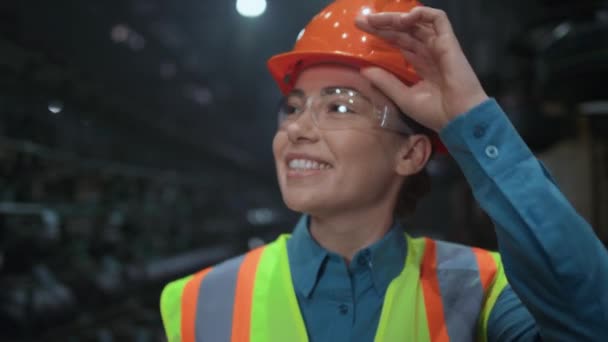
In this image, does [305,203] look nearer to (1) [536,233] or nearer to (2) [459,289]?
(2) [459,289]

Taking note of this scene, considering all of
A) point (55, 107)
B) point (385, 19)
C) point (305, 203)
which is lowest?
point (305, 203)

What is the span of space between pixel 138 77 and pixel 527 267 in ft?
19.9

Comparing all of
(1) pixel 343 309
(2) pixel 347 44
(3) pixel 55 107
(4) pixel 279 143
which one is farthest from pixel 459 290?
(3) pixel 55 107

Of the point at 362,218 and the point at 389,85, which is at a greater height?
the point at 389,85

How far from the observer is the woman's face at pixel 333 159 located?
1.43 m

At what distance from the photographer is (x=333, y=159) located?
1.43 m

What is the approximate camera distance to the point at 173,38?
21.6 ft

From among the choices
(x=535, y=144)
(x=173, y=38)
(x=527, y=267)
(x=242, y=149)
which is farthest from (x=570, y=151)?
(x=242, y=149)

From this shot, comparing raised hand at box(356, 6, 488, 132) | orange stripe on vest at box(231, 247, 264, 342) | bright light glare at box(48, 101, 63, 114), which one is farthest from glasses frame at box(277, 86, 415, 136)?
bright light glare at box(48, 101, 63, 114)

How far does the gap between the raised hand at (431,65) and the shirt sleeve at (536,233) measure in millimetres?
52

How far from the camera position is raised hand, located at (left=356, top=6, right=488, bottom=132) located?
1118 mm

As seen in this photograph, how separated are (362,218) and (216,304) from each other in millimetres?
491

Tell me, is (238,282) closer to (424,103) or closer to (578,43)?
(424,103)

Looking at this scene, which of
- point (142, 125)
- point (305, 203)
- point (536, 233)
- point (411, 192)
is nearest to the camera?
point (536, 233)
